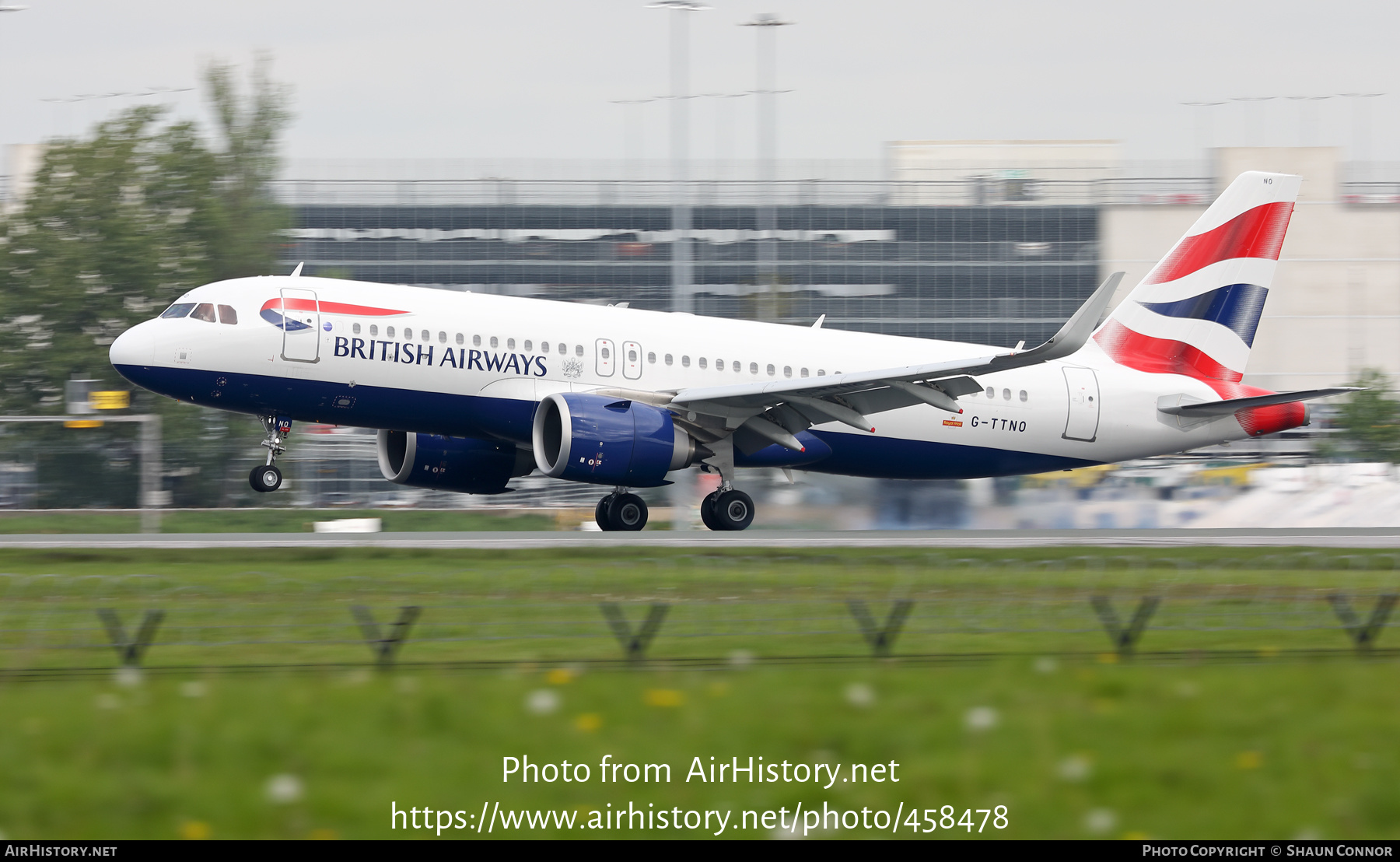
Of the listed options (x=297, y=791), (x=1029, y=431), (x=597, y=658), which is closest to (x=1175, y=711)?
(x=597, y=658)

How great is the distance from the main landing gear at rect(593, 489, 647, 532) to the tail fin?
10542mm

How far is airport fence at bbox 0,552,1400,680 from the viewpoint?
1006 cm

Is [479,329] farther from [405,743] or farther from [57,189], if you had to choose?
[57,189]

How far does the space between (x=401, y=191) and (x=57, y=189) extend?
34614 mm

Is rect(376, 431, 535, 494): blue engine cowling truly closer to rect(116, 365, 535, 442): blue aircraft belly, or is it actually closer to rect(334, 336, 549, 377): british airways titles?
rect(116, 365, 535, 442): blue aircraft belly

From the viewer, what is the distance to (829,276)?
278 feet

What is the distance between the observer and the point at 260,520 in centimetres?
3172

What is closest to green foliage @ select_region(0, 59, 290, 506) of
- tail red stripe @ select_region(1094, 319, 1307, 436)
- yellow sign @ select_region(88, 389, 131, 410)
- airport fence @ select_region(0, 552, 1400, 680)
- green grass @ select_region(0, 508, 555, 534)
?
yellow sign @ select_region(88, 389, 131, 410)

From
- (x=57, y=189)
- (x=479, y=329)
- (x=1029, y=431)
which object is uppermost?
(x=57, y=189)

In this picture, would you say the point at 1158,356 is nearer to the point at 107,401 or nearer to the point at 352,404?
the point at 352,404

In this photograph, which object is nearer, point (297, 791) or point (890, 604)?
point (297, 791)

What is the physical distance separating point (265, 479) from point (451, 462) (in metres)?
4.64

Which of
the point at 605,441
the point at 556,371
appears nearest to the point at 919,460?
the point at 605,441

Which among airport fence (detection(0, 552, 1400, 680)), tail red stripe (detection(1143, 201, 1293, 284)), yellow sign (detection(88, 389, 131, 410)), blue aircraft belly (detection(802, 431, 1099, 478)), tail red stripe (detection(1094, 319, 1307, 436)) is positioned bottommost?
blue aircraft belly (detection(802, 431, 1099, 478))
